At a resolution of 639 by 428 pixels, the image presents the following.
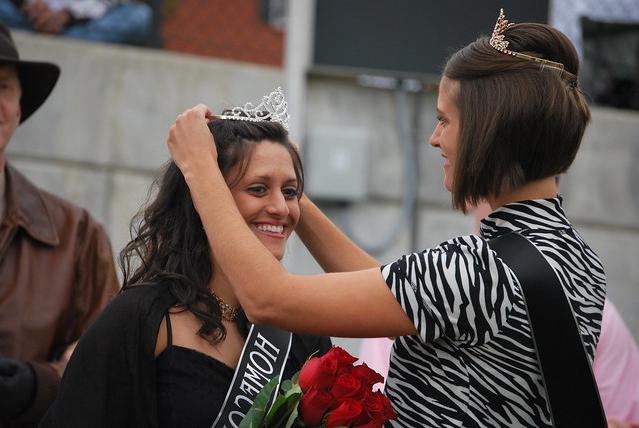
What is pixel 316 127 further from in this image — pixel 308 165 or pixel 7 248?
pixel 7 248

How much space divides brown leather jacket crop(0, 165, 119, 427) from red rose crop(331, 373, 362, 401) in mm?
1282

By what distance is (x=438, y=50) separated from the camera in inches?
238

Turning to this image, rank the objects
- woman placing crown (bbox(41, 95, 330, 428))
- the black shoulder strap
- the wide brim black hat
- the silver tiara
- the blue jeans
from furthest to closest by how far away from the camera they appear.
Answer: the blue jeans → the wide brim black hat → the silver tiara → woman placing crown (bbox(41, 95, 330, 428)) → the black shoulder strap

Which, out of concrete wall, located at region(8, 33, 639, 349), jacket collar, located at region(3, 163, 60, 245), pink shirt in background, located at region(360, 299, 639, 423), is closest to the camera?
jacket collar, located at region(3, 163, 60, 245)

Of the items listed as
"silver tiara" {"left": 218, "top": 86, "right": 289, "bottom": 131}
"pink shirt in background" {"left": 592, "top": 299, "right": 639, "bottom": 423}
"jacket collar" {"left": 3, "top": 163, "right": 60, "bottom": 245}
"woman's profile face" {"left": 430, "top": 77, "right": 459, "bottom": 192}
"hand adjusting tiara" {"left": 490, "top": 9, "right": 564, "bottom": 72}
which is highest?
"hand adjusting tiara" {"left": 490, "top": 9, "right": 564, "bottom": 72}

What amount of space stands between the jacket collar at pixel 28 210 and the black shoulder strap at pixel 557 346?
190 centimetres

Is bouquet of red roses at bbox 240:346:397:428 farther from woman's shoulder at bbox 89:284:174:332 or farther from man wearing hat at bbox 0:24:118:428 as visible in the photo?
man wearing hat at bbox 0:24:118:428

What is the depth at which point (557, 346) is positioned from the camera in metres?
2.15

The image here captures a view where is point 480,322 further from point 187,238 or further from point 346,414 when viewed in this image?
point 187,238

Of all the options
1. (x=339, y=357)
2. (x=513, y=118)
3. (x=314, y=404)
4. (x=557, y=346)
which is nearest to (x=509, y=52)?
(x=513, y=118)

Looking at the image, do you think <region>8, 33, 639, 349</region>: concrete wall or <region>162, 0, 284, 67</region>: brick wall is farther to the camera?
<region>162, 0, 284, 67</region>: brick wall

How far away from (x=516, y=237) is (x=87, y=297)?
180 centimetres

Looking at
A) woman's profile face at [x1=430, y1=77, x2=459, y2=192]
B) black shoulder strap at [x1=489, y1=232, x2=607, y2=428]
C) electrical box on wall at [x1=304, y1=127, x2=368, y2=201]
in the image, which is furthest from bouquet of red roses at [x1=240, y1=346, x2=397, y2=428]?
electrical box on wall at [x1=304, y1=127, x2=368, y2=201]

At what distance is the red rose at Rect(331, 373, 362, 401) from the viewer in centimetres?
232
